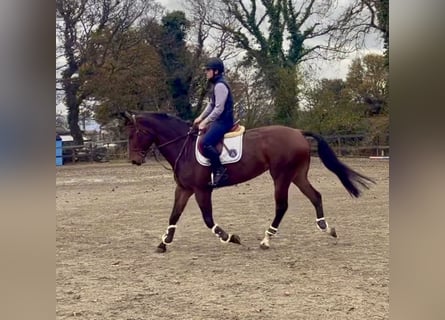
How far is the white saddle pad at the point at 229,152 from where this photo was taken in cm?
257

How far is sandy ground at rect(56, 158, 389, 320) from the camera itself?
231 cm

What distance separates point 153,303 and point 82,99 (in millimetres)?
1058

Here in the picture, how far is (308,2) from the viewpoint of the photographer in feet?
8.00

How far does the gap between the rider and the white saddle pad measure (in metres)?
0.03

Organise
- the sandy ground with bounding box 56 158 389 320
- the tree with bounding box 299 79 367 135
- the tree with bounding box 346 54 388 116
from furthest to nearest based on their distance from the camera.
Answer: the tree with bounding box 299 79 367 135, the tree with bounding box 346 54 388 116, the sandy ground with bounding box 56 158 389 320

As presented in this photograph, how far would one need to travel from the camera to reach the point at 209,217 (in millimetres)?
2541

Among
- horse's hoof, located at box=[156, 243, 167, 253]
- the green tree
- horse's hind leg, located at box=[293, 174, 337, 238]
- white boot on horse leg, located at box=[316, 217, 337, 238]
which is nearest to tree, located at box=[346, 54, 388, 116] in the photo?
horse's hind leg, located at box=[293, 174, 337, 238]

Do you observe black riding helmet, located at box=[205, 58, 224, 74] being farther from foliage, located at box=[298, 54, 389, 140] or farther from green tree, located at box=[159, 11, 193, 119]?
foliage, located at box=[298, 54, 389, 140]

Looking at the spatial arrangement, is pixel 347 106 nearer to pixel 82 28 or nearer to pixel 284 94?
pixel 284 94

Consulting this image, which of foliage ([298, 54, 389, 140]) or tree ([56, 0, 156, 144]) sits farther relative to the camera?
foliage ([298, 54, 389, 140])

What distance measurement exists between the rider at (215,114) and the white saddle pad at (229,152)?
27 millimetres

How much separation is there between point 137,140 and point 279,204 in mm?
822
